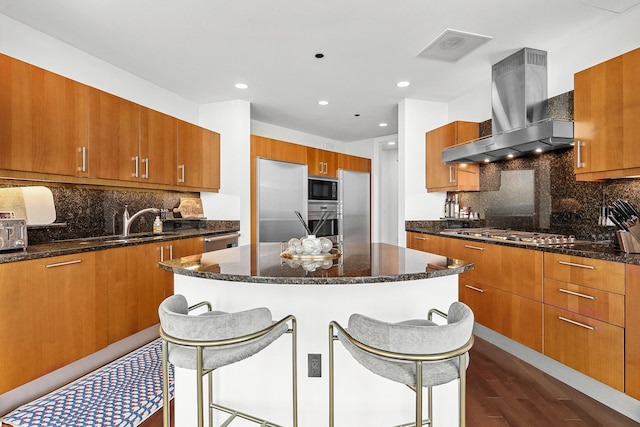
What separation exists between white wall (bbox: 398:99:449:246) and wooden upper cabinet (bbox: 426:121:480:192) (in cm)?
15

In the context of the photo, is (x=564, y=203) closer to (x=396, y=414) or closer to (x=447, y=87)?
(x=447, y=87)

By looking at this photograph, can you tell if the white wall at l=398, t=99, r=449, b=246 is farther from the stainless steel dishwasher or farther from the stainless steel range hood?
the stainless steel dishwasher

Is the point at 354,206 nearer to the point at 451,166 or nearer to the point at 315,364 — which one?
the point at 451,166

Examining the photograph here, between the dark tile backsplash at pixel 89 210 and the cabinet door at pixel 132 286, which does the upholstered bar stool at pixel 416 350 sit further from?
the dark tile backsplash at pixel 89 210

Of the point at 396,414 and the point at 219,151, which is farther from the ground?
the point at 219,151

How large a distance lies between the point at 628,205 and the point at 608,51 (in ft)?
3.90

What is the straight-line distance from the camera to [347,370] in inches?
61.1

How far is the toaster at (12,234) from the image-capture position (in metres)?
2.04

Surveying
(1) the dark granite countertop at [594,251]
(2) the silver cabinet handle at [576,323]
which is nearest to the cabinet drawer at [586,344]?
(2) the silver cabinet handle at [576,323]

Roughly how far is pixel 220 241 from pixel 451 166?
2777 millimetres

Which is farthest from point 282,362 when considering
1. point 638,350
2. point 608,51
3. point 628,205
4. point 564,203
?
point 608,51

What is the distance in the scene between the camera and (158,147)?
3.41 meters

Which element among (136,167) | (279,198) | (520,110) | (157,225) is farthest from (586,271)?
(157,225)

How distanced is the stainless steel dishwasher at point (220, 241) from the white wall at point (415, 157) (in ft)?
7.02
